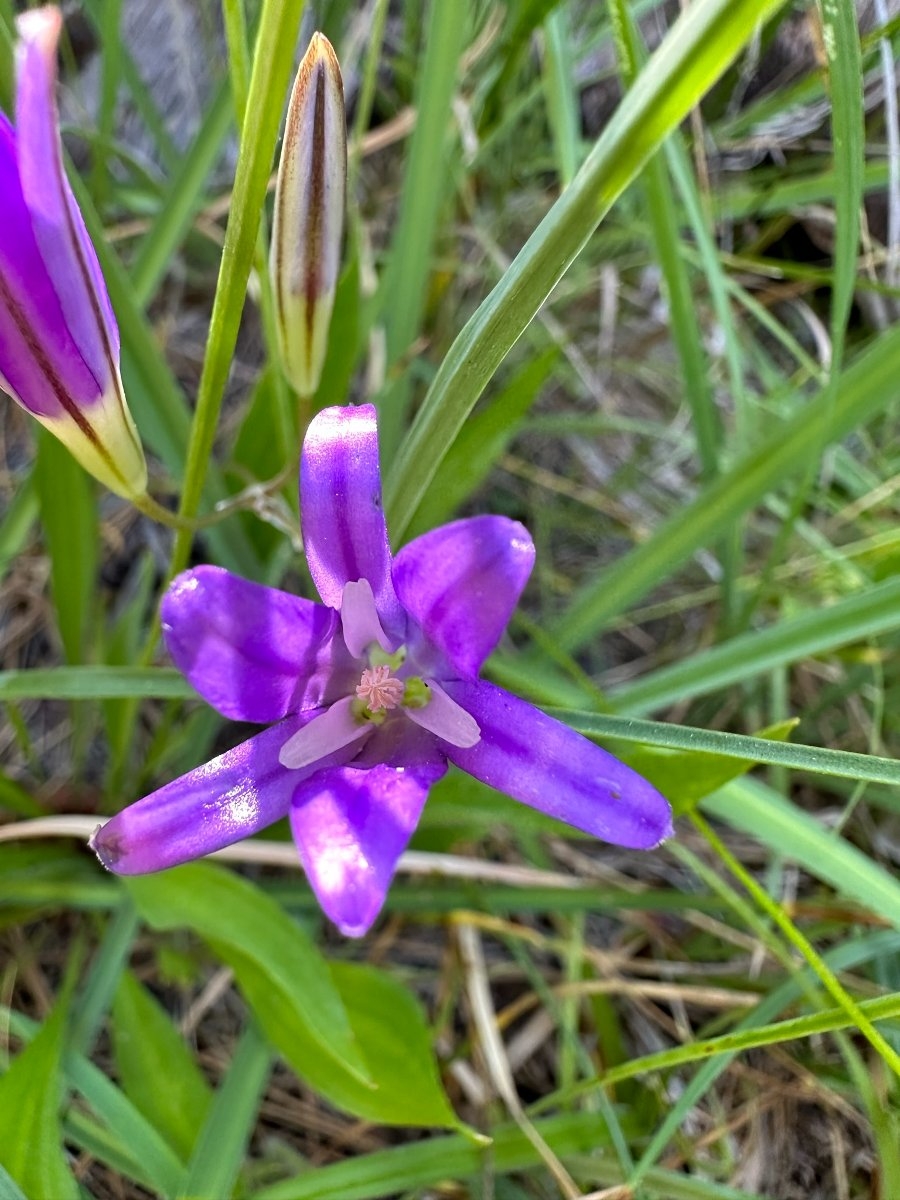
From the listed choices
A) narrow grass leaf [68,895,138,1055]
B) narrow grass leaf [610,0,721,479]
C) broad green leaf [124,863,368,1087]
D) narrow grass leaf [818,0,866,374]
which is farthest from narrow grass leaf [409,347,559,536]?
narrow grass leaf [68,895,138,1055]

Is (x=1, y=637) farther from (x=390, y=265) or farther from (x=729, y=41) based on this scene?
(x=729, y=41)

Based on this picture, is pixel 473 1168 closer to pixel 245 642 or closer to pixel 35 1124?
pixel 35 1124

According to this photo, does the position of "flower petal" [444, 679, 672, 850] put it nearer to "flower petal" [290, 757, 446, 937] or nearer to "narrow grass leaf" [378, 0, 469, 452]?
"flower petal" [290, 757, 446, 937]

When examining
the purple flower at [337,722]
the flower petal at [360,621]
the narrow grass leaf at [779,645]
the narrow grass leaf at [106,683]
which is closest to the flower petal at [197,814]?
the purple flower at [337,722]

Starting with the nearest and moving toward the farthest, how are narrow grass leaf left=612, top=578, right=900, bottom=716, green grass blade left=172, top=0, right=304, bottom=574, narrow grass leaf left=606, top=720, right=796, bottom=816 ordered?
green grass blade left=172, top=0, right=304, bottom=574 < narrow grass leaf left=606, top=720, right=796, bottom=816 < narrow grass leaf left=612, top=578, right=900, bottom=716

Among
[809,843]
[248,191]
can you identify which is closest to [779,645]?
[809,843]

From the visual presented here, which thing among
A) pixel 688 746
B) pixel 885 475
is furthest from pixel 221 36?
pixel 688 746
